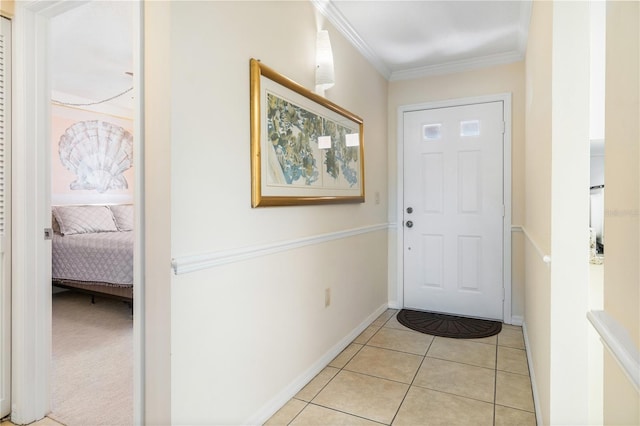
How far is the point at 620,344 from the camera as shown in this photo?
62 cm

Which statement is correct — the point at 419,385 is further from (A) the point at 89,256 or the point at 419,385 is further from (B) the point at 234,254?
(A) the point at 89,256

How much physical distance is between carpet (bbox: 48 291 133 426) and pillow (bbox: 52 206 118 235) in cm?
91

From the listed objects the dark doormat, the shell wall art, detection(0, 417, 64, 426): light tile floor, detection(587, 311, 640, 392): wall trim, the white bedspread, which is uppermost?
the shell wall art

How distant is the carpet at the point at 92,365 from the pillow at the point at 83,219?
0.91m

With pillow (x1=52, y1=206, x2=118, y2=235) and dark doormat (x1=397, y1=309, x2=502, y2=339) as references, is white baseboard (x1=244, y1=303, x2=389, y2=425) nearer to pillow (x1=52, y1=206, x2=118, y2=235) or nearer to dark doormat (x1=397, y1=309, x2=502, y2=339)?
dark doormat (x1=397, y1=309, x2=502, y2=339)

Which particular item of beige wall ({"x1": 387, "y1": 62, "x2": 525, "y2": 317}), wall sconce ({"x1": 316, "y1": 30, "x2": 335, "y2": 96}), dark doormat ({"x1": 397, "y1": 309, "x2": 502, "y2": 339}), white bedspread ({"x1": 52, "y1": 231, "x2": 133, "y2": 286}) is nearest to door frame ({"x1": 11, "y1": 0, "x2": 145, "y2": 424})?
wall sconce ({"x1": 316, "y1": 30, "x2": 335, "y2": 96})

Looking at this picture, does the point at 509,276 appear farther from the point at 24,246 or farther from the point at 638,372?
the point at 24,246

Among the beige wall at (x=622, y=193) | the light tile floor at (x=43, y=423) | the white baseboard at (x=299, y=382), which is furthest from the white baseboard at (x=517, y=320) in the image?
the light tile floor at (x=43, y=423)

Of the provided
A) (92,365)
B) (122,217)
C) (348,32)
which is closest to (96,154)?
(122,217)

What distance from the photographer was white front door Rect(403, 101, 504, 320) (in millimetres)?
3314

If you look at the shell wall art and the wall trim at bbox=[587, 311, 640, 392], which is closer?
the wall trim at bbox=[587, 311, 640, 392]

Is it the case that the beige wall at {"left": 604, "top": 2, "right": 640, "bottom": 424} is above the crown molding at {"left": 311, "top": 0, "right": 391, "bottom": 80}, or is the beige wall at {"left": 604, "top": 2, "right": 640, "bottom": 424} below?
below

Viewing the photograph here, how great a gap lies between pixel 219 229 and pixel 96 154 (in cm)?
439

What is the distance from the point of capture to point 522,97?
3201 millimetres
